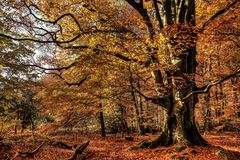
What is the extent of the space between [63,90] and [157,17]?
9.92 meters

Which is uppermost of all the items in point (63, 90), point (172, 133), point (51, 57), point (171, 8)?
point (171, 8)

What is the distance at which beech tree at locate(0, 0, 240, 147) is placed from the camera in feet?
32.8

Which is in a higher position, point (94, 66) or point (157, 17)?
point (157, 17)

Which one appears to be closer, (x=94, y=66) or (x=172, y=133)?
(x=172, y=133)

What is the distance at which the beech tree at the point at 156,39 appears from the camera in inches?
394

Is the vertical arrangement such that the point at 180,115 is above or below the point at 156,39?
below

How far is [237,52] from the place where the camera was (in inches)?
895

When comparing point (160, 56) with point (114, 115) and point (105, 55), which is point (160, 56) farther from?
point (114, 115)

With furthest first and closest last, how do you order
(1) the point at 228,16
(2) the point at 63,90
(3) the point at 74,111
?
(3) the point at 74,111
(2) the point at 63,90
(1) the point at 228,16

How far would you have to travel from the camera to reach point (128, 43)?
37.2ft

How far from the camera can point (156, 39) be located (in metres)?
9.94

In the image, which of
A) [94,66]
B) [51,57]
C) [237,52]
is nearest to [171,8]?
[94,66]

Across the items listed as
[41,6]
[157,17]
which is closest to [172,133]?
[157,17]

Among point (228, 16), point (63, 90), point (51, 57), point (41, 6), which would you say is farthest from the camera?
point (63, 90)
